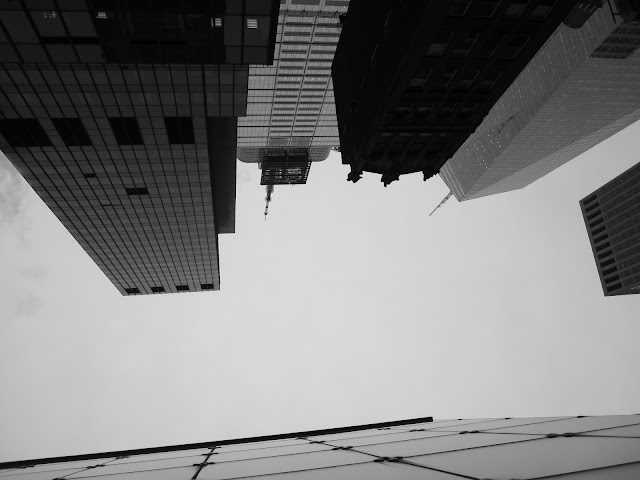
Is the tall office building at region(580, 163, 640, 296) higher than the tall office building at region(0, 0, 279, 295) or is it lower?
higher

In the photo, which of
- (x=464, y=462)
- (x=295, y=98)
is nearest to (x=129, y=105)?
(x=464, y=462)

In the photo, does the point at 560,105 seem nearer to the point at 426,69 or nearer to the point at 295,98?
the point at 295,98

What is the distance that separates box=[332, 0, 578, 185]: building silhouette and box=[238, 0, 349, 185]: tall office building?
Answer: 34.1m

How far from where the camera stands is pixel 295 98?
11656 centimetres

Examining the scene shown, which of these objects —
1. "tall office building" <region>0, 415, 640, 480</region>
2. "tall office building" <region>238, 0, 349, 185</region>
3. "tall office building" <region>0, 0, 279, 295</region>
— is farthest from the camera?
"tall office building" <region>238, 0, 349, 185</region>

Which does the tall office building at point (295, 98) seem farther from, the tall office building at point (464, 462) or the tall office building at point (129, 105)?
the tall office building at point (464, 462)

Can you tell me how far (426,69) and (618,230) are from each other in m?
172

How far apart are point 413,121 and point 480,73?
8.65 m

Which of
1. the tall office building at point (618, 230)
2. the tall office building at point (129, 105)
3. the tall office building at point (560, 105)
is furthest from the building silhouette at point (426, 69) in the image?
the tall office building at point (618, 230)

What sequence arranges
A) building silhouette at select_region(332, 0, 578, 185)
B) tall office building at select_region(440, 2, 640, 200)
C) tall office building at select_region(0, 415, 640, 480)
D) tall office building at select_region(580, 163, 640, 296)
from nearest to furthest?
1. tall office building at select_region(0, 415, 640, 480)
2. building silhouette at select_region(332, 0, 578, 185)
3. tall office building at select_region(440, 2, 640, 200)
4. tall office building at select_region(580, 163, 640, 296)

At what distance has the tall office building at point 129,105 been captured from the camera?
97.8 feet

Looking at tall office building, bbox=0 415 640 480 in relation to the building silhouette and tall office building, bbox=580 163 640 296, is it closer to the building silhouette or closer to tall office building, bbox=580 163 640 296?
the building silhouette

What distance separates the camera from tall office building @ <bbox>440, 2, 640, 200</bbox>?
11281 centimetres

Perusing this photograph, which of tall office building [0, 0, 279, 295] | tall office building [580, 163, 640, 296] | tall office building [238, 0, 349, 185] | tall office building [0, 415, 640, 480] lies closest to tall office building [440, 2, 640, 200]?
tall office building [580, 163, 640, 296]
